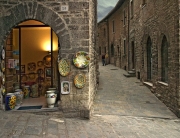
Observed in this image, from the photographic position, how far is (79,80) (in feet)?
18.2

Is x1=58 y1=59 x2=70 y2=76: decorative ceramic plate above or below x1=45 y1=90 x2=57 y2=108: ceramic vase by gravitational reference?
above

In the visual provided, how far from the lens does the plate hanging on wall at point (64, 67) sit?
5.54 meters

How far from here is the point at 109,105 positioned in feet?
25.4

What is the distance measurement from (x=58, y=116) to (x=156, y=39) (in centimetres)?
615

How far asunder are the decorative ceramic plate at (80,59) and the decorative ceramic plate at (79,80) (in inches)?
10.9

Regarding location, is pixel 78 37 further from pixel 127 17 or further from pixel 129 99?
pixel 127 17

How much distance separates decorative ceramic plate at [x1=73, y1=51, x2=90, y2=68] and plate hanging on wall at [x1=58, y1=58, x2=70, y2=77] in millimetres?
225

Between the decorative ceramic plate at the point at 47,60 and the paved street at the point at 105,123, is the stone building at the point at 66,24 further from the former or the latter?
the decorative ceramic plate at the point at 47,60

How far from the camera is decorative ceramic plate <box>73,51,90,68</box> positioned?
18.1ft

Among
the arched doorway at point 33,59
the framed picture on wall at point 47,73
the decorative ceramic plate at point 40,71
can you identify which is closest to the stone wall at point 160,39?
the arched doorway at point 33,59

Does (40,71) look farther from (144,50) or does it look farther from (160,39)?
(144,50)

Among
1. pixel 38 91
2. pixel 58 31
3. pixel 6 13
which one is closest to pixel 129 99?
pixel 38 91

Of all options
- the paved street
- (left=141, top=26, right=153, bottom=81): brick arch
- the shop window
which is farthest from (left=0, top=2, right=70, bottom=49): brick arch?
(left=141, top=26, right=153, bottom=81): brick arch

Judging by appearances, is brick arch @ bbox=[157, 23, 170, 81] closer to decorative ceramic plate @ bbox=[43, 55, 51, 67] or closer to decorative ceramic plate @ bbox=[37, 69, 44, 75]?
decorative ceramic plate @ bbox=[43, 55, 51, 67]
